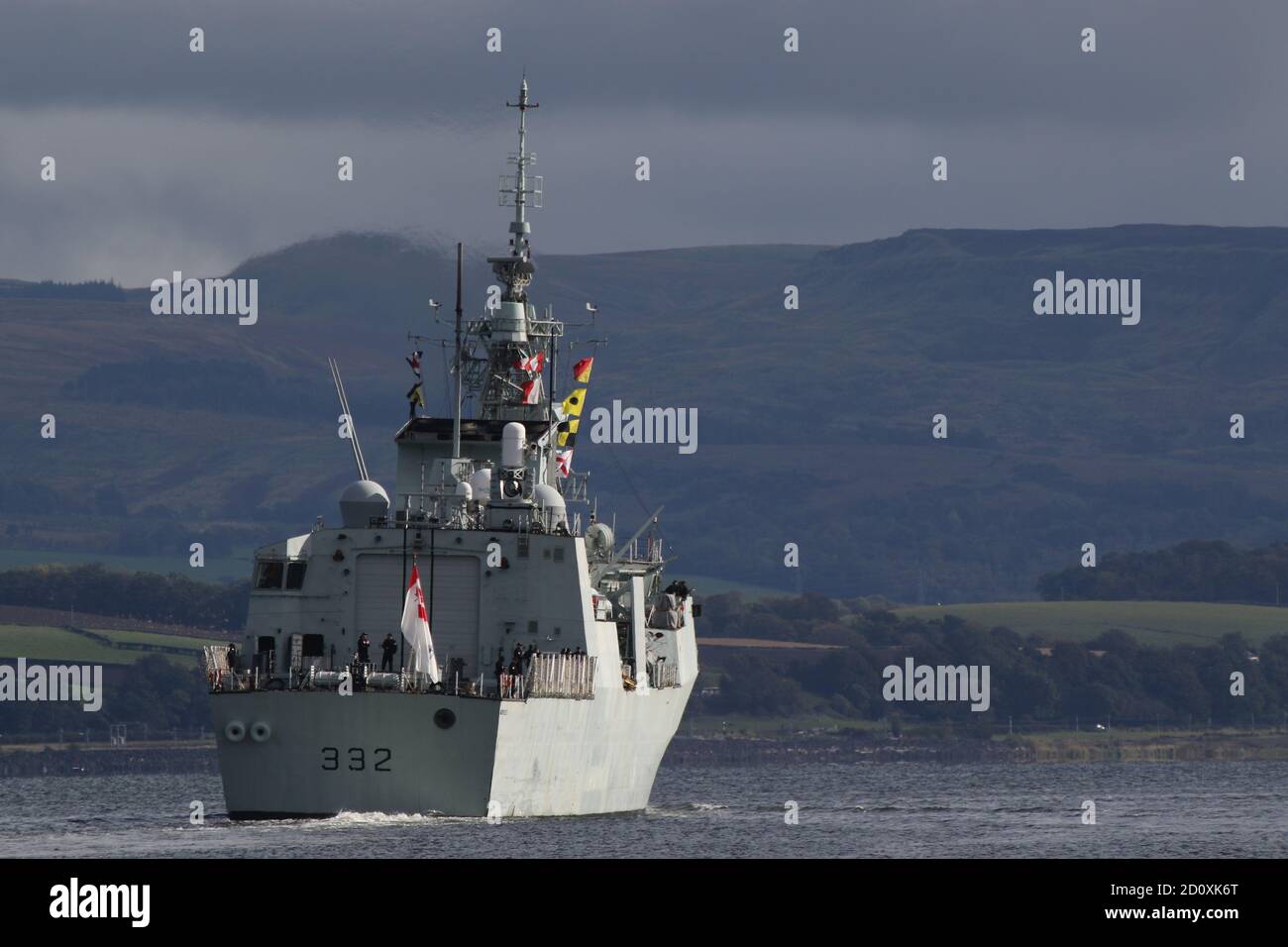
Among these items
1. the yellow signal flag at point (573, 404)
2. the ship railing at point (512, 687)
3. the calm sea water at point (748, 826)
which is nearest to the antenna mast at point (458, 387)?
the yellow signal flag at point (573, 404)

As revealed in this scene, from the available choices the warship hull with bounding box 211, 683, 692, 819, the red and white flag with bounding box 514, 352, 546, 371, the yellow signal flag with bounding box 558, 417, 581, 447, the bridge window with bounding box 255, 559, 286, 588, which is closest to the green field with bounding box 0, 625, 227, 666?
the yellow signal flag with bounding box 558, 417, 581, 447

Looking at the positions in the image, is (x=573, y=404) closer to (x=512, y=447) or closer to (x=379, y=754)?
(x=512, y=447)

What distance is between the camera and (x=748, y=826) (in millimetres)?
68438

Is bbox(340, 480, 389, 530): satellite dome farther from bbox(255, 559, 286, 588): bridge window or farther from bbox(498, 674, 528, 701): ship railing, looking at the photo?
bbox(498, 674, 528, 701): ship railing

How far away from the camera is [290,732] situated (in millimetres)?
59219

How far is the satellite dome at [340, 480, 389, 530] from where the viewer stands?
220ft

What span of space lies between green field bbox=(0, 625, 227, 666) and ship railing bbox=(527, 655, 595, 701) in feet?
398

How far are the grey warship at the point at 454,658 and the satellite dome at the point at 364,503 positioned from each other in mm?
55

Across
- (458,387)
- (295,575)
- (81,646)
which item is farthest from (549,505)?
(81,646)

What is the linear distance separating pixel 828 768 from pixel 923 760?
2720 cm

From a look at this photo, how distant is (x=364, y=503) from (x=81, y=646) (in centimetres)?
12429

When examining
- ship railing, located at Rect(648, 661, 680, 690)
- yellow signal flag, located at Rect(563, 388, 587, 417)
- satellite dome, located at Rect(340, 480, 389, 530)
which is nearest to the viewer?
satellite dome, located at Rect(340, 480, 389, 530)
